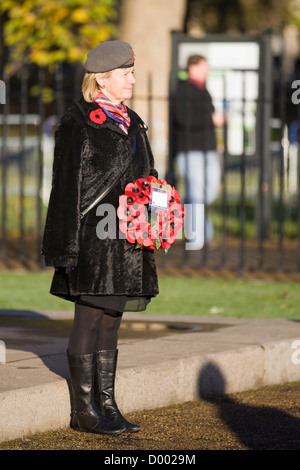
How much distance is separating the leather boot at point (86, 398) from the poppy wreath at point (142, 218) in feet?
1.89

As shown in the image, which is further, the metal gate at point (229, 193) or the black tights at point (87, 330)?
the metal gate at point (229, 193)

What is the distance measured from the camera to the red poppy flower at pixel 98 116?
15.3 ft

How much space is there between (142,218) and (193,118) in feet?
22.6

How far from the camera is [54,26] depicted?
17062 mm

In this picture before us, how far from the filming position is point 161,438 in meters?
4.70

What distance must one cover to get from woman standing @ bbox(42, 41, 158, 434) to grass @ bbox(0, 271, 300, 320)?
3345 millimetres

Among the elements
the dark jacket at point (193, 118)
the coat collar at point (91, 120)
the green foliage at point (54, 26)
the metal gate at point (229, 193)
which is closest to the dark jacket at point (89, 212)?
the coat collar at point (91, 120)

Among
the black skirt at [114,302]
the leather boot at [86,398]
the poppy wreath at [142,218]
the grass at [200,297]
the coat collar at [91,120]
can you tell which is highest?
the coat collar at [91,120]

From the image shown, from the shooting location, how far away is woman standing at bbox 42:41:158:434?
460 cm

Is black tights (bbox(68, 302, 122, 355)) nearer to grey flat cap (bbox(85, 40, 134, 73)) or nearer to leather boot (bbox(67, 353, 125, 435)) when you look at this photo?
leather boot (bbox(67, 353, 125, 435))

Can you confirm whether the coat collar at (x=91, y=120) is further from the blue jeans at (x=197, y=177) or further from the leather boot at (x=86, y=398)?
the blue jeans at (x=197, y=177)

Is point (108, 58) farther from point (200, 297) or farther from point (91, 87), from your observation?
point (200, 297)

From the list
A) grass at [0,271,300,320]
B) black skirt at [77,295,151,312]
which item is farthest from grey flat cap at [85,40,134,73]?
grass at [0,271,300,320]

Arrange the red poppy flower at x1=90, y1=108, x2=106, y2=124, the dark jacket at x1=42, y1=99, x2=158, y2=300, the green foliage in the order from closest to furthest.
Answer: the dark jacket at x1=42, y1=99, x2=158, y2=300 < the red poppy flower at x1=90, y1=108, x2=106, y2=124 < the green foliage
